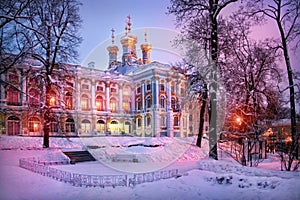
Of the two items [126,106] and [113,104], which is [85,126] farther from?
[126,106]

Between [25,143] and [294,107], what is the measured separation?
1714 centimetres

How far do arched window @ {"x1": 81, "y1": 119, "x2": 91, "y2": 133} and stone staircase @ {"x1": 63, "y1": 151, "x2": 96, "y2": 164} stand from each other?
43.9ft

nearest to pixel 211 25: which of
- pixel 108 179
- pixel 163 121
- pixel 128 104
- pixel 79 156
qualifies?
pixel 108 179

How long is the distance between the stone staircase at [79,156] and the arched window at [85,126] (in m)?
13.4

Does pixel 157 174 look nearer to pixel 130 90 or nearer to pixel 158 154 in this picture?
pixel 158 154

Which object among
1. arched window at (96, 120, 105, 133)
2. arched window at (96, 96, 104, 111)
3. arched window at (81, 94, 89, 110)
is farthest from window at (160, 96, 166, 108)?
arched window at (81, 94, 89, 110)

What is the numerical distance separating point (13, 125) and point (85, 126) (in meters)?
7.60

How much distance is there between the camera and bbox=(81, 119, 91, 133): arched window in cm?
2912

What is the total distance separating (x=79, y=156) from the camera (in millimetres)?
15094

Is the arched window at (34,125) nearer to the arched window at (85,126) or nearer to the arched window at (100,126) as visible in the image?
the arched window at (85,126)

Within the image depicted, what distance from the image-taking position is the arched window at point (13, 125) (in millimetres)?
23891

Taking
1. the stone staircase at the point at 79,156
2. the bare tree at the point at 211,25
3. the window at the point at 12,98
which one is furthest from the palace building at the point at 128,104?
the bare tree at the point at 211,25

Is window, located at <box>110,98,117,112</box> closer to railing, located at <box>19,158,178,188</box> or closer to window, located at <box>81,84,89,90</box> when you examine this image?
window, located at <box>81,84,89,90</box>

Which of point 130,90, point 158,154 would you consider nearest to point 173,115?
point 130,90
